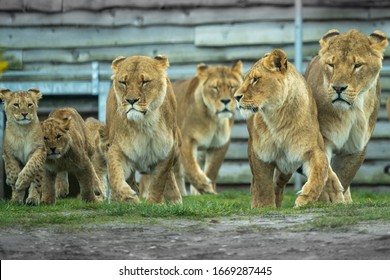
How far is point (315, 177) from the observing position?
30.1ft

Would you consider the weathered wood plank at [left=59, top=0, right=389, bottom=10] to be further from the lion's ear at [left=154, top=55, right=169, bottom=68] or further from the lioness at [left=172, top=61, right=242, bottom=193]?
the lion's ear at [left=154, top=55, right=169, bottom=68]

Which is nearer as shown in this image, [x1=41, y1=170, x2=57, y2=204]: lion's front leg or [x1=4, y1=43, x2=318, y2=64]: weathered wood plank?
[x1=41, y1=170, x2=57, y2=204]: lion's front leg

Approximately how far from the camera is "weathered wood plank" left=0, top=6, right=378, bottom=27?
14664mm

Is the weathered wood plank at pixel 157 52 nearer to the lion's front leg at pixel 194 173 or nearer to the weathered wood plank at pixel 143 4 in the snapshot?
the weathered wood plank at pixel 143 4

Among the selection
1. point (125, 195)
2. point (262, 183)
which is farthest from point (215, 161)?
point (262, 183)

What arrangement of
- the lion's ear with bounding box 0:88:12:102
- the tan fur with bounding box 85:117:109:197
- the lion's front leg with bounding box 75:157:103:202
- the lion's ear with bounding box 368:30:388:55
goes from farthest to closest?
the tan fur with bounding box 85:117:109:197 → the lion's ear with bounding box 0:88:12:102 → the lion's front leg with bounding box 75:157:103:202 → the lion's ear with bounding box 368:30:388:55

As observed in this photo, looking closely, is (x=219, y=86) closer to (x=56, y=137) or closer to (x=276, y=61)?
(x=56, y=137)

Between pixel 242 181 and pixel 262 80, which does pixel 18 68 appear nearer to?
pixel 242 181

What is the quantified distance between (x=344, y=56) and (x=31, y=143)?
94.5 inches

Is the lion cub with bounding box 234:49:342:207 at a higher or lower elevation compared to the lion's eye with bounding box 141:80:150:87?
lower

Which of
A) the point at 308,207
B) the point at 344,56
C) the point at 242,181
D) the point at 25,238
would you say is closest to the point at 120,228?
the point at 25,238

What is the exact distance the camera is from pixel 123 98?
9.80 meters

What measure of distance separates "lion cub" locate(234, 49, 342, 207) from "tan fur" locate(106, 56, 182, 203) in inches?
30.8

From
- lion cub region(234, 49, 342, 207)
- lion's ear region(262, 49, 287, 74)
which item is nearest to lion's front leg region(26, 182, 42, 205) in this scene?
lion cub region(234, 49, 342, 207)
